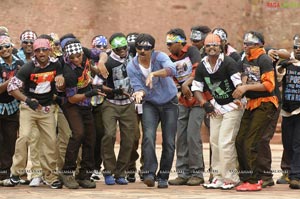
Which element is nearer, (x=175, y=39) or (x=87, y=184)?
(x=87, y=184)

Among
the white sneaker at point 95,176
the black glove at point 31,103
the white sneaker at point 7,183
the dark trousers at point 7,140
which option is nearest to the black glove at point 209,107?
the black glove at point 31,103

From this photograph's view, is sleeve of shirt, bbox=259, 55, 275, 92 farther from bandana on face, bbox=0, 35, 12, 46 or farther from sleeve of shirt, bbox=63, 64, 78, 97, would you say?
bandana on face, bbox=0, 35, 12, 46

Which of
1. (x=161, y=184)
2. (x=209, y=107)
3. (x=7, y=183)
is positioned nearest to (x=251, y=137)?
(x=209, y=107)

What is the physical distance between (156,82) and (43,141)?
1.57 metres

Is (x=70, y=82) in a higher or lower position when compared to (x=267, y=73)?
lower

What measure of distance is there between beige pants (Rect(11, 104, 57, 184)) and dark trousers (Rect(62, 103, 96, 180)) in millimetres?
212

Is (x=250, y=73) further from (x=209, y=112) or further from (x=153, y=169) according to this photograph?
(x=153, y=169)

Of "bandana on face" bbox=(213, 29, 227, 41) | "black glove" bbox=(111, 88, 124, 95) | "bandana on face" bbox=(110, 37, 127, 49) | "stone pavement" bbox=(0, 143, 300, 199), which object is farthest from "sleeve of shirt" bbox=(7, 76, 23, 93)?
"bandana on face" bbox=(213, 29, 227, 41)

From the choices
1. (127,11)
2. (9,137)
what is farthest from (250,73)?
(127,11)

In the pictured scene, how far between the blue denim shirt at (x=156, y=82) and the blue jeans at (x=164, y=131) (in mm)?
87

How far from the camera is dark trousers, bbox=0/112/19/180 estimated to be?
13.6 m

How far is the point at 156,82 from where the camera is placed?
13.3m

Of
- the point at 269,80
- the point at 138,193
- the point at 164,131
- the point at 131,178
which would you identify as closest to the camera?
the point at 138,193

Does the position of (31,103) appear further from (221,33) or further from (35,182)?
(221,33)
